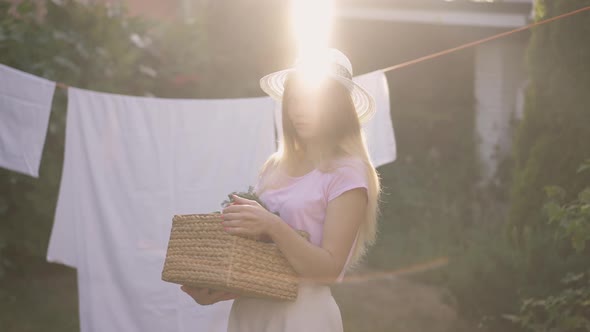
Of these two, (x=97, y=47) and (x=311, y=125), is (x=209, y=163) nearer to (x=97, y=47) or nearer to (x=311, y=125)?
(x=311, y=125)

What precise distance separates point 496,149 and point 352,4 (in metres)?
2.54

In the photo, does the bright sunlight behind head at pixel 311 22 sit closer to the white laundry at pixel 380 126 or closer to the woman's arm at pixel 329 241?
the white laundry at pixel 380 126

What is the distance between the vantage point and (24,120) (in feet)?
11.1

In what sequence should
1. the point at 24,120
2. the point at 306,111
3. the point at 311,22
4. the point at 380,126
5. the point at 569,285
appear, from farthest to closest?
1. the point at 311,22
2. the point at 569,285
3. the point at 380,126
4. the point at 24,120
5. the point at 306,111

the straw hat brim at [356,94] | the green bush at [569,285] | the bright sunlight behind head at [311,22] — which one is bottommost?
the green bush at [569,285]

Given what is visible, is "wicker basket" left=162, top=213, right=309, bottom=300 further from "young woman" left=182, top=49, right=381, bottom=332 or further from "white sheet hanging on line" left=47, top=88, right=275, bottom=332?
"white sheet hanging on line" left=47, top=88, right=275, bottom=332

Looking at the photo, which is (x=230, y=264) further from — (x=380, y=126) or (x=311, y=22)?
(x=311, y=22)

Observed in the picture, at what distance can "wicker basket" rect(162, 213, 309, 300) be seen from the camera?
1811 millimetres

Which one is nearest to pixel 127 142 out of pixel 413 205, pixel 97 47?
pixel 97 47

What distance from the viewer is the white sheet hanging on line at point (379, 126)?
11.8 ft

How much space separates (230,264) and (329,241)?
29 centimetres

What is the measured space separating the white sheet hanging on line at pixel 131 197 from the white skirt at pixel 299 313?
1575 millimetres

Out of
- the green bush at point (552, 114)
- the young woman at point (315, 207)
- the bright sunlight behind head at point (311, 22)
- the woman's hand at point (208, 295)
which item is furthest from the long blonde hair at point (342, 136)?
the bright sunlight behind head at point (311, 22)

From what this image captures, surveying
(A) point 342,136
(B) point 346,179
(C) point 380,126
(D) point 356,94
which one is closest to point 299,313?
(B) point 346,179
